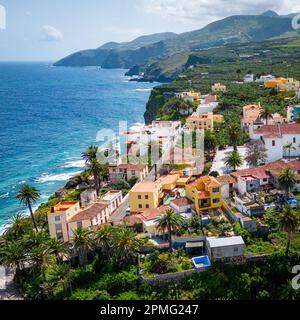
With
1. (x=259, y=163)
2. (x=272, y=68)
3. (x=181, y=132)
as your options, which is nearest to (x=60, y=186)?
(x=181, y=132)

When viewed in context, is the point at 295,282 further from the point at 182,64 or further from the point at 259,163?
the point at 182,64

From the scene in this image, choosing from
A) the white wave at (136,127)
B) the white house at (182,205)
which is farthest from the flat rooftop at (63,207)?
the white wave at (136,127)

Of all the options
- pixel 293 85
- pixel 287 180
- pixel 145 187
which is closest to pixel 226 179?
pixel 287 180

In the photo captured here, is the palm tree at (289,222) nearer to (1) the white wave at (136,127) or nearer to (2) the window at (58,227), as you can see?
(2) the window at (58,227)

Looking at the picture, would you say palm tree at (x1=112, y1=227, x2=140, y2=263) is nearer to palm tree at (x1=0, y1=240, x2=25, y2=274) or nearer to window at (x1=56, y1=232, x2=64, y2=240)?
window at (x1=56, y1=232, x2=64, y2=240)

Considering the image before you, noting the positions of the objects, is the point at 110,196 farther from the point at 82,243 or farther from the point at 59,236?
the point at 82,243

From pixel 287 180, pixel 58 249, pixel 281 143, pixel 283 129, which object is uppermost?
pixel 283 129
